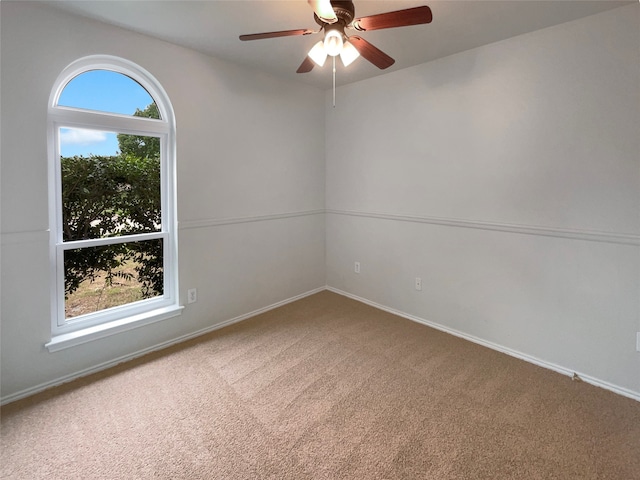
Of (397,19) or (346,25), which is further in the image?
(346,25)

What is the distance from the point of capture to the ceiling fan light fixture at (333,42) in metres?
1.73

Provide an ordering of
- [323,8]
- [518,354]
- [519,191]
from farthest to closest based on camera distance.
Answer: [518,354] < [519,191] < [323,8]

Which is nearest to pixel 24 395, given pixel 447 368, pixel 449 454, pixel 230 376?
pixel 230 376

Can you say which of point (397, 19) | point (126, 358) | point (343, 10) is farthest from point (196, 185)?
point (397, 19)

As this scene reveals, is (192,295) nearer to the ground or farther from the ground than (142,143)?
nearer to the ground

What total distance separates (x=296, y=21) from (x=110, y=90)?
1423 millimetres

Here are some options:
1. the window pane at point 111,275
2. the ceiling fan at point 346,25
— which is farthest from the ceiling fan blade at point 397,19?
the window pane at point 111,275

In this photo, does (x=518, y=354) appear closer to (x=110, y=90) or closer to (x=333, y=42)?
(x=333, y=42)

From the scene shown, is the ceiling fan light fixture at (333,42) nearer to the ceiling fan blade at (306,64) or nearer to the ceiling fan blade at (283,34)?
the ceiling fan blade at (283,34)

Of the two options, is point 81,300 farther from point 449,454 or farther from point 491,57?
point 491,57

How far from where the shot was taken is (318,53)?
1884 mm

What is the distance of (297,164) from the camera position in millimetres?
3668

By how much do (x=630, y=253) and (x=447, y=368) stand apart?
53.8 inches

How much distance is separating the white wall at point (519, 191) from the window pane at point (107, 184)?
2.05m
